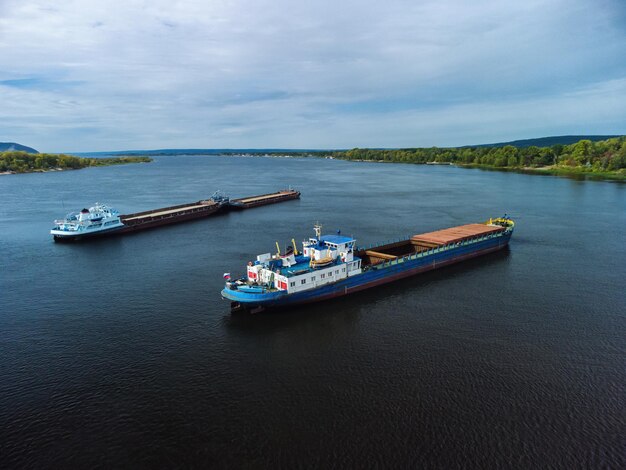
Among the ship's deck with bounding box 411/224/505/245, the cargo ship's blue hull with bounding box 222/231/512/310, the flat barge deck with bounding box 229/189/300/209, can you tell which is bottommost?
the cargo ship's blue hull with bounding box 222/231/512/310

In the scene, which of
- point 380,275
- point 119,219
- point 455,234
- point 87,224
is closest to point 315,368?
point 380,275

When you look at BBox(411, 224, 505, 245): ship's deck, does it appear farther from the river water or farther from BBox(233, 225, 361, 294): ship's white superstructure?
BBox(233, 225, 361, 294): ship's white superstructure

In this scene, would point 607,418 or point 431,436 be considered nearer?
point 431,436

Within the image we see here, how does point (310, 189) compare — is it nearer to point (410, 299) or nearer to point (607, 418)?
point (410, 299)

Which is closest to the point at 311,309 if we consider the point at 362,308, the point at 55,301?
the point at 362,308

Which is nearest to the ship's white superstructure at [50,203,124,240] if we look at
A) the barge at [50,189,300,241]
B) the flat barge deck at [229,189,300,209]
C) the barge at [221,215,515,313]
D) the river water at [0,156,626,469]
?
the barge at [50,189,300,241]

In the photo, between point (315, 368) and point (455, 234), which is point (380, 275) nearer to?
point (315, 368)

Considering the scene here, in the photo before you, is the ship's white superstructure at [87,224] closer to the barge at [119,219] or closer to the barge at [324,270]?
the barge at [119,219]
